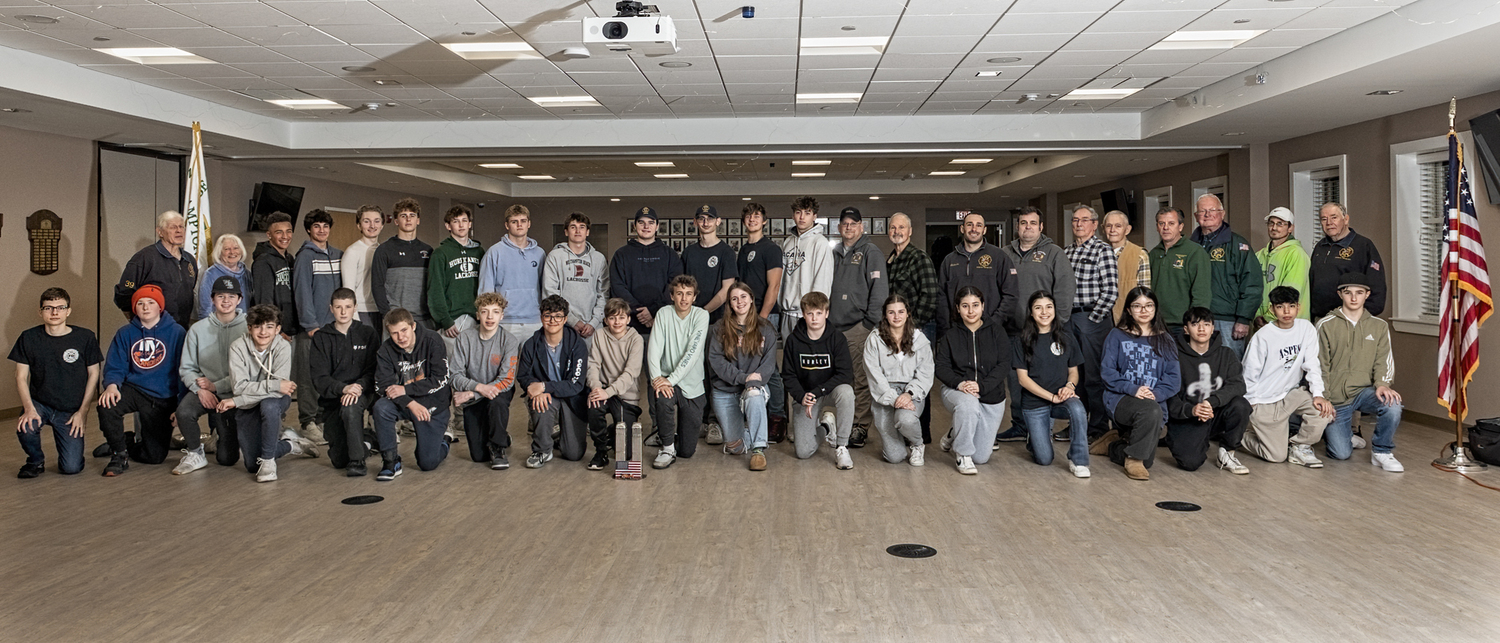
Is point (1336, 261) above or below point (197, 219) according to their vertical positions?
below

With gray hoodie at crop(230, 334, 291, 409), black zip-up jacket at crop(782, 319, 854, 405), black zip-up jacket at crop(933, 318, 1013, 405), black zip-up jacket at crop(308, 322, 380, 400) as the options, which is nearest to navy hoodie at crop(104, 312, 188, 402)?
gray hoodie at crop(230, 334, 291, 409)

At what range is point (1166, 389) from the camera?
559cm

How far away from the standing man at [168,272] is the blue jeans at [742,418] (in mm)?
3687

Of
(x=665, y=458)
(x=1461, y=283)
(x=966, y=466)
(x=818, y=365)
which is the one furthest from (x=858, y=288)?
(x=1461, y=283)

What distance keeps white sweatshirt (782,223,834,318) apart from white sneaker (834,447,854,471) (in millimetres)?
1081

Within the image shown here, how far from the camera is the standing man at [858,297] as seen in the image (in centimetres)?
632

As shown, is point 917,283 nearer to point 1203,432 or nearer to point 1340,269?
point 1203,432

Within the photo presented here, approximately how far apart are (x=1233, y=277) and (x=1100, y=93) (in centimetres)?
285

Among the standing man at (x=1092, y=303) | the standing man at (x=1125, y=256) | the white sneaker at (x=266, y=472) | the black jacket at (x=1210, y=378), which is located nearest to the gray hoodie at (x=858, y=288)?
the standing man at (x=1092, y=303)

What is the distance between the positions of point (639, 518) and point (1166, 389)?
123 inches

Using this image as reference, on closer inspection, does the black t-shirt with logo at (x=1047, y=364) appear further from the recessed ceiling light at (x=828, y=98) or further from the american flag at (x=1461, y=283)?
the recessed ceiling light at (x=828, y=98)

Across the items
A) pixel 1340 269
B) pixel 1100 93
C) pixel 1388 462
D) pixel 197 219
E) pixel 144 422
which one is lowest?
pixel 1388 462

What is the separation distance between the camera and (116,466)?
18.5 feet

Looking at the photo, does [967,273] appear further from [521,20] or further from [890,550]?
[521,20]
